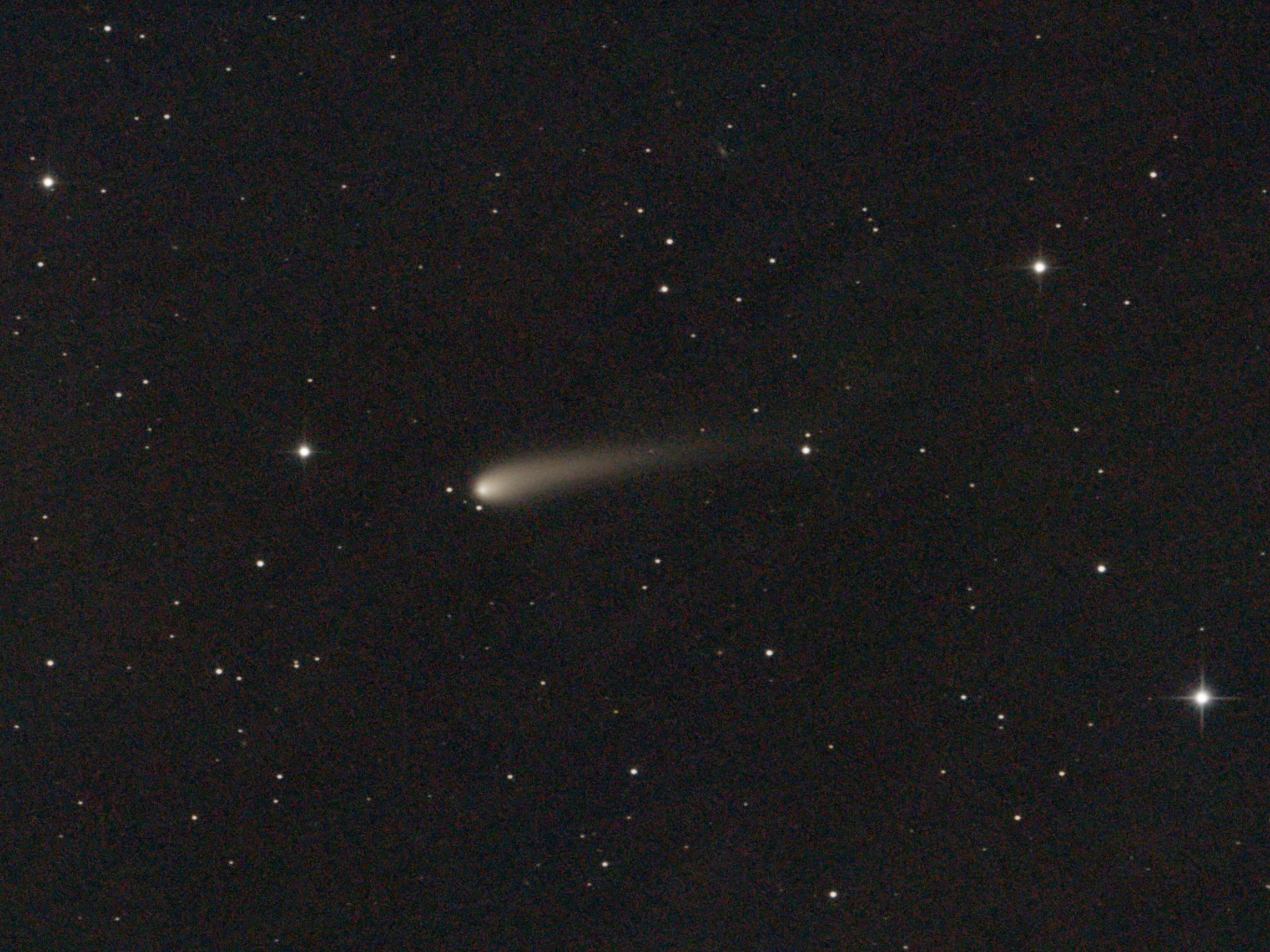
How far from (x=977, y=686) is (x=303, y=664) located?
330 mm

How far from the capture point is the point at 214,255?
56cm

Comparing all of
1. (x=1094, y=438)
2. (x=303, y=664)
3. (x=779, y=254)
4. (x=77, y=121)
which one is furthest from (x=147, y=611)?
(x=1094, y=438)

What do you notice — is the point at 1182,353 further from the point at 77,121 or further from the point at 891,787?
the point at 77,121

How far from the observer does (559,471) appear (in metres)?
0.56

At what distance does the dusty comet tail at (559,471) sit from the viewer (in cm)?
56

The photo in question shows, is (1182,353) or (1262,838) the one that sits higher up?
(1182,353)

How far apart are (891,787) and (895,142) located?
32 cm

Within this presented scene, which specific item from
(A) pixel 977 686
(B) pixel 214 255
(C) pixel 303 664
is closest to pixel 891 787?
(A) pixel 977 686

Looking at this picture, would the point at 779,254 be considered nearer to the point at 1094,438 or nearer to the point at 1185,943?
the point at 1094,438

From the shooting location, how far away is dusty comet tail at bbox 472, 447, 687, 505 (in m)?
0.56

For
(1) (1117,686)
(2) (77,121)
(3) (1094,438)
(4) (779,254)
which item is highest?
(2) (77,121)

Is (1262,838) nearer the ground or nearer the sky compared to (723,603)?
nearer the ground

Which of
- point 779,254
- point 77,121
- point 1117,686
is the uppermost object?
point 77,121

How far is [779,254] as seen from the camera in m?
0.56
